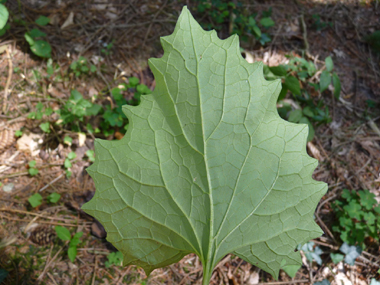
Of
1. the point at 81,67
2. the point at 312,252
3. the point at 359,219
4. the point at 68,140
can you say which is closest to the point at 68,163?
the point at 68,140

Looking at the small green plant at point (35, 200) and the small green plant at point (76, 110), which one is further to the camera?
the small green plant at point (76, 110)

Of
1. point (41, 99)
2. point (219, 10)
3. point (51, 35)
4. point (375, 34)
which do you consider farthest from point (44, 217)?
point (375, 34)

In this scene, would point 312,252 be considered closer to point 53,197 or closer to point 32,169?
point 53,197

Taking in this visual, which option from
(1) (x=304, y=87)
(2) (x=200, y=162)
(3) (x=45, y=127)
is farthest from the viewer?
(1) (x=304, y=87)

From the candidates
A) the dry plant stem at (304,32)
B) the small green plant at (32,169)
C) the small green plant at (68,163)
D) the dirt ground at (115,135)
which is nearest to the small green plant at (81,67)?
the dirt ground at (115,135)

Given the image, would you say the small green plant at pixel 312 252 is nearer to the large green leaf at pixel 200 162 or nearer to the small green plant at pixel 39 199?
the large green leaf at pixel 200 162
